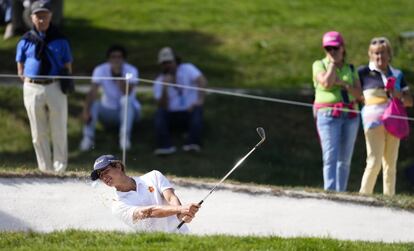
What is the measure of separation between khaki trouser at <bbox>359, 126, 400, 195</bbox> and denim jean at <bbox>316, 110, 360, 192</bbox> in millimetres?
224

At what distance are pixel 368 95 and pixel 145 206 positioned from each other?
397 cm

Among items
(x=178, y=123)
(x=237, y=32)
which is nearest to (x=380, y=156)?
(x=178, y=123)

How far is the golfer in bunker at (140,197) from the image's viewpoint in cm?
898

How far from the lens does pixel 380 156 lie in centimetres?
1227

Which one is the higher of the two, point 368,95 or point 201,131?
point 368,95

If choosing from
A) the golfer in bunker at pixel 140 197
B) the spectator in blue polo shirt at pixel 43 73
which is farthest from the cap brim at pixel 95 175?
the spectator in blue polo shirt at pixel 43 73

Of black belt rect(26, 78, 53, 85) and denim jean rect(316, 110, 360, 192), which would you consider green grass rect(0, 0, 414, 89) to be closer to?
denim jean rect(316, 110, 360, 192)

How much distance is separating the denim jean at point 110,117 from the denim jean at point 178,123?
37 centimetres

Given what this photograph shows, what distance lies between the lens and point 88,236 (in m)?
9.20

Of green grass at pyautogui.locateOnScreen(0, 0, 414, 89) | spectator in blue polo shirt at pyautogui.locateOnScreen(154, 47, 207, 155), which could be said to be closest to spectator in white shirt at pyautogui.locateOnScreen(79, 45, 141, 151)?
spectator in blue polo shirt at pyautogui.locateOnScreen(154, 47, 207, 155)

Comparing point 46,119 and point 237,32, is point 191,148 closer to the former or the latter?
point 46,119

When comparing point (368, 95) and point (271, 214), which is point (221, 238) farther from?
point (368, 95)

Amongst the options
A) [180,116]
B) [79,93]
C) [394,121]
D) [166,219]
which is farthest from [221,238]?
[79,93]

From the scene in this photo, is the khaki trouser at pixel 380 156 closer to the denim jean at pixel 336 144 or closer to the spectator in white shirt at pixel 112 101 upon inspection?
the denim jean at pixel 336 144
